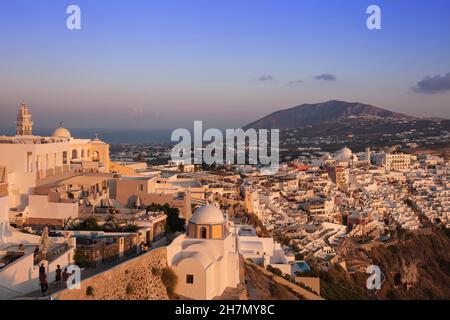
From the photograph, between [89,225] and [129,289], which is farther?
[89,225]

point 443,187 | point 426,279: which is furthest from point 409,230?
point 443,187

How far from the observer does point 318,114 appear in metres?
146

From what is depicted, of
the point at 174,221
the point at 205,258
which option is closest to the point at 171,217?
the point at 174,221

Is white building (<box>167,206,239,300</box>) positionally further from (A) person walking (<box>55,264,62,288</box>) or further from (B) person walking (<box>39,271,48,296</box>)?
(B) person walking (<box>39,271,48,296</box>)

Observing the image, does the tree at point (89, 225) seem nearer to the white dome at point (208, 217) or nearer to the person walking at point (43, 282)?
the white dome at point (208, 217)

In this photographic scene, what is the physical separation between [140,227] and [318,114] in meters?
136

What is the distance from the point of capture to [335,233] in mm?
28203

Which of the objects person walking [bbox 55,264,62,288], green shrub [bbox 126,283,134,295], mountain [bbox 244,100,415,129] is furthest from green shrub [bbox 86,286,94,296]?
mountain [bbox 244,100,415,129]

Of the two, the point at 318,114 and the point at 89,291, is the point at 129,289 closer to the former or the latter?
the point at 89,291

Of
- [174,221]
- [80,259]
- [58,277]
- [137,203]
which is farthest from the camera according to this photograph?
[137,203]

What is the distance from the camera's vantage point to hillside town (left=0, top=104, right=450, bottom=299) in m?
9.81

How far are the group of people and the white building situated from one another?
103 inches
